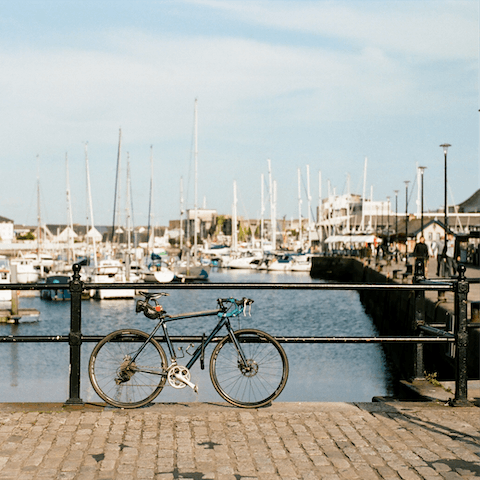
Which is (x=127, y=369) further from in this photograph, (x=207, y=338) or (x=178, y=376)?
(x=207, y=338)

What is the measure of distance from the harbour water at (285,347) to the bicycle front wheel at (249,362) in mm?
321

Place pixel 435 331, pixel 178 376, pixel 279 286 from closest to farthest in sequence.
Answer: pixel 178 376 < pixel 279 286 < pixel 435 331

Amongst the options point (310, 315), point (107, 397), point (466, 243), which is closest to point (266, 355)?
point (107, 397)

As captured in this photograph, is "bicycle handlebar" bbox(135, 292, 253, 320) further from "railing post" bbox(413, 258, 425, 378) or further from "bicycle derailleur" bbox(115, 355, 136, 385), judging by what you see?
"railing post" bbox(413, 258, 425, 378)

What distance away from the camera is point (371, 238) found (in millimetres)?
79000

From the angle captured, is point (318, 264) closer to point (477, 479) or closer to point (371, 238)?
point (371, 238)

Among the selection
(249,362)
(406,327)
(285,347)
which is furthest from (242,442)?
(406,327)

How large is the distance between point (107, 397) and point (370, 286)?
258 centimetres

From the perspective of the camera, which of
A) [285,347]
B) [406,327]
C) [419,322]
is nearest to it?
[419,322]

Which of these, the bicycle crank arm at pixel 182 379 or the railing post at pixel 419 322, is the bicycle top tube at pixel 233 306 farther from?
the railing post at pixel 419 322

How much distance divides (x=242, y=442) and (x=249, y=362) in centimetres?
125

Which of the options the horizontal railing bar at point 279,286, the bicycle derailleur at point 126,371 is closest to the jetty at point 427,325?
the horizontal railing bar at point 279,286

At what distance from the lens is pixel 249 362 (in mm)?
6516

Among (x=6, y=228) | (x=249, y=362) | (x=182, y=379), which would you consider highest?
(x=6, y=228)
